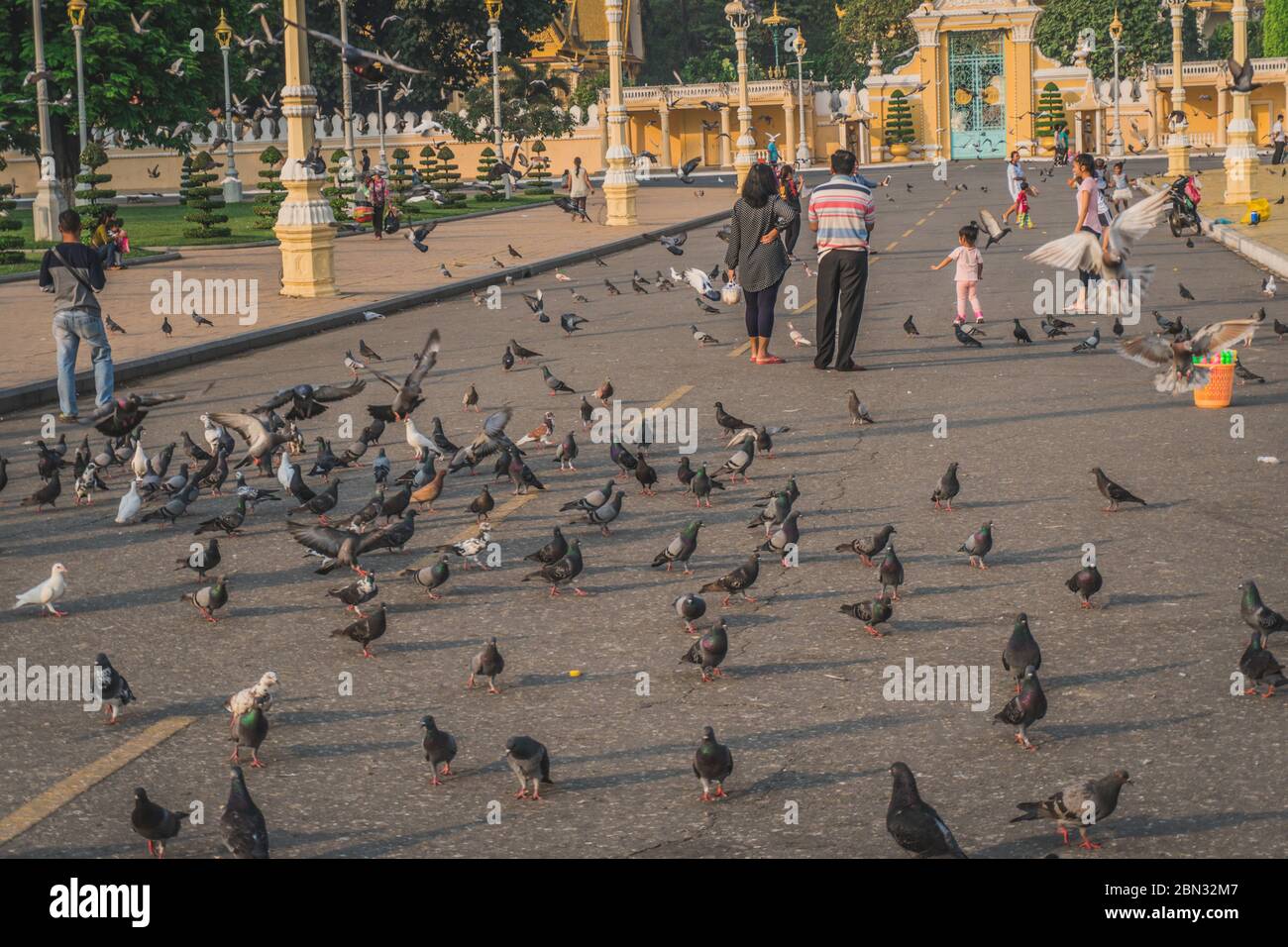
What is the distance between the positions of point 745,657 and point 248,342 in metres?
13.7

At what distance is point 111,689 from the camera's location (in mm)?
7066

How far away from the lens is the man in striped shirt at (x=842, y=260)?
16750mm

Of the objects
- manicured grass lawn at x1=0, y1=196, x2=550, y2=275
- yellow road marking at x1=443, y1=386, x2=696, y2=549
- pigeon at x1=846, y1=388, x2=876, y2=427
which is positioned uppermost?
manicured grass lawn at x1=0, y1=196, x2=550, y2=275

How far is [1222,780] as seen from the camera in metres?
6.07

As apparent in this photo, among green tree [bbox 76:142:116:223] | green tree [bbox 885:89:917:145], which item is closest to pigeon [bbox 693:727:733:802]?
green tree [bbox 76:142:116:223]

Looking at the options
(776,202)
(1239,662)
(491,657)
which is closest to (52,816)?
(491,657)

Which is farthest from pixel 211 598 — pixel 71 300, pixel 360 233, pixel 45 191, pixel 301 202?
pixel 360 233

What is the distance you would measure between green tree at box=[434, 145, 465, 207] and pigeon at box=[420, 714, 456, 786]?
166 feet

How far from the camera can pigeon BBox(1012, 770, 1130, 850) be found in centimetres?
555

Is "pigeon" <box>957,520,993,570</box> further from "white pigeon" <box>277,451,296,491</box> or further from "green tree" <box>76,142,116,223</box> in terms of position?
"green tree" <box>76,142,116,223</box>

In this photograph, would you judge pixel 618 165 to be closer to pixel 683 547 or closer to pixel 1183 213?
pixel 1183 213

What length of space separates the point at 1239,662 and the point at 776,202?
423 inches

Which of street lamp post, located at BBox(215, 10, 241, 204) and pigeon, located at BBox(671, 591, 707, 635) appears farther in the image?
street lamp post, located at BBox(215, 10, 241, 204)

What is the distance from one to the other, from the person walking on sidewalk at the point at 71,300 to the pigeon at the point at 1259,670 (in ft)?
36.2
